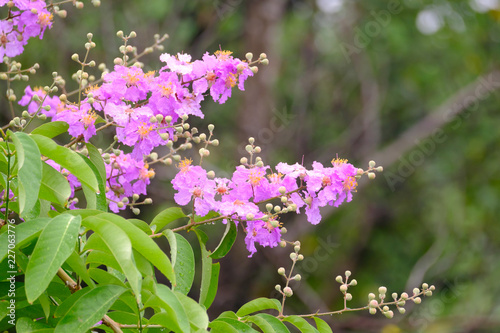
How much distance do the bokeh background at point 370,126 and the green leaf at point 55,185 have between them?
403 cm

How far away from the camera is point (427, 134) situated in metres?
6.59

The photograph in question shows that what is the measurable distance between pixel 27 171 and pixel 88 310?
271 mm

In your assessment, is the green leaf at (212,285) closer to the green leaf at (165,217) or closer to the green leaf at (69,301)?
the green leaf at (165,217)

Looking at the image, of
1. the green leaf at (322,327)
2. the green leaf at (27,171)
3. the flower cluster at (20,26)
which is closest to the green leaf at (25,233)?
the green leaf at (27,171)

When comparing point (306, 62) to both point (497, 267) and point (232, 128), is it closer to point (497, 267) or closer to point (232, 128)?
point (232, 128)

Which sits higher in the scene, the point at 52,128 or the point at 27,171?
the point at 52,128

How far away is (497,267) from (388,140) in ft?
6.60

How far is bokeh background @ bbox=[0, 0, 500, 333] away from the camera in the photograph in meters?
6.05

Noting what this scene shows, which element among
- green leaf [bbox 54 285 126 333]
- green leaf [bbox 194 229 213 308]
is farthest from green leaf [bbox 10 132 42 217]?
green leaf [bbox 194 229 213 308]

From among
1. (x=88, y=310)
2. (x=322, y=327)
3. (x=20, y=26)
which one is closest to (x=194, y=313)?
(x=88, y=310)

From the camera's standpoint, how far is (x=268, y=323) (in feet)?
4.21

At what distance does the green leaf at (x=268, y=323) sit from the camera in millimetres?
1279

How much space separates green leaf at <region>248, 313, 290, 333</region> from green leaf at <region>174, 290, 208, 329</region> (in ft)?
0.64

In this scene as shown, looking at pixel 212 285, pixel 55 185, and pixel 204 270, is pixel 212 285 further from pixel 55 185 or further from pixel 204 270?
pixel 55 185
